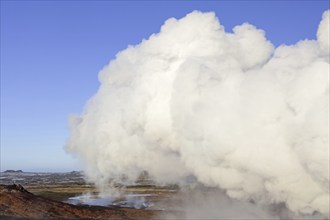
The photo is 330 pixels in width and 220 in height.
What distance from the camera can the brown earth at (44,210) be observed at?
178 feet

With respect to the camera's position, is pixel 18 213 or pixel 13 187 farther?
pixel 13 187

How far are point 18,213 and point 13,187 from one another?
Result: 7417 mm

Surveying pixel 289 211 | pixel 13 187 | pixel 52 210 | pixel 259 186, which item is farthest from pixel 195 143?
pixel 13 187

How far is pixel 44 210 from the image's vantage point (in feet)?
183

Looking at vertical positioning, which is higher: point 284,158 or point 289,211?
point 284,158

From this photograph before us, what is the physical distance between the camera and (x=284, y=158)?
42844 mm

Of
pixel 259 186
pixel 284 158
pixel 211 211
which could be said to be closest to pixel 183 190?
pixel 211 211

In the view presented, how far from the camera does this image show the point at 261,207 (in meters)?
51.4

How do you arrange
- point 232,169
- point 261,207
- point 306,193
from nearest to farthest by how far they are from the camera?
point 306,193
point 232,169
point 261,207

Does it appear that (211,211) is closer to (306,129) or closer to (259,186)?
(259,186)

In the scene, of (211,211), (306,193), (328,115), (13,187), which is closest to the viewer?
(328,115)

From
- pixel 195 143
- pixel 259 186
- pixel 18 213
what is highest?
pixel 195 143

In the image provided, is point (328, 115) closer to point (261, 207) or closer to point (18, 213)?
point (261, 207)

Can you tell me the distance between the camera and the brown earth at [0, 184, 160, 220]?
54.4 meters
